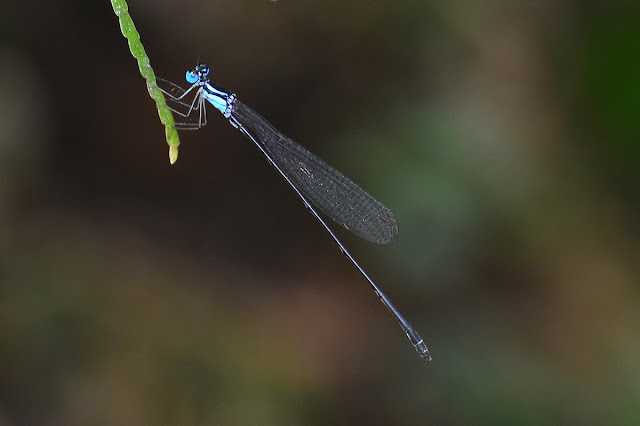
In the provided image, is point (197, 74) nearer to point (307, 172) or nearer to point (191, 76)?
point (191, 76)

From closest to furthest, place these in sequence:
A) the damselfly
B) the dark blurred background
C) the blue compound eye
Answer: the blue compound eye < the damselfly < the dark blurred background

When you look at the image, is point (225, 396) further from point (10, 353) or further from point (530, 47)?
point (530, 47)

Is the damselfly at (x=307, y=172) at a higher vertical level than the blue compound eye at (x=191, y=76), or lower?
lower

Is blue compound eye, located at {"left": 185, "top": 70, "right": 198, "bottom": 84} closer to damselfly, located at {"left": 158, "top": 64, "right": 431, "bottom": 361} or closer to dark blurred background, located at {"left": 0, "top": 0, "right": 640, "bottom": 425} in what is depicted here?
damselfly, located at {"left": 158, "top": 64, "right": 431, "bottom": 361}

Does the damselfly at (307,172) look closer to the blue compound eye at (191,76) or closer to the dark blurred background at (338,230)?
the blue compound eye at (191,76)

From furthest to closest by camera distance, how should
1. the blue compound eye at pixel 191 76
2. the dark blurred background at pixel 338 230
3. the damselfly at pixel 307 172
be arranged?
the dark blurred background at pixel 338 230, the damselfly at pixel 307 172, the blue compound eye at pixel 191 76

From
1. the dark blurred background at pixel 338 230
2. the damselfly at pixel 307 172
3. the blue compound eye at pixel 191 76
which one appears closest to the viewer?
the blue compound eye at pixel 191 76

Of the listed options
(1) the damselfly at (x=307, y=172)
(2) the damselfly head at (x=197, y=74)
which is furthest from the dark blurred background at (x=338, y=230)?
(2) the damselfly head at (x=197, y=74)

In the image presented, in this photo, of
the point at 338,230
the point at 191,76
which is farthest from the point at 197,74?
the point at 338,230

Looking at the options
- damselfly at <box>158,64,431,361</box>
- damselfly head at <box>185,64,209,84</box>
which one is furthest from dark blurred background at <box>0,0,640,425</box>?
damselfly head at <box>185,64,209,84</box>
